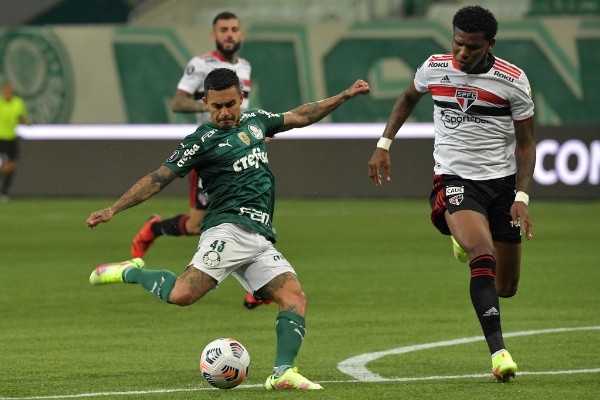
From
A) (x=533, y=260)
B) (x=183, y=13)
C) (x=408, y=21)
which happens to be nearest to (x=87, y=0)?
(x=183, y=13)

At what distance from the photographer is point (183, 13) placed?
3056 cm

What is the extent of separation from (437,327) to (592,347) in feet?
4.91

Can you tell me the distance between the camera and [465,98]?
8539 millimetres

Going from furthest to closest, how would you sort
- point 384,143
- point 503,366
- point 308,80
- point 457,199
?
1. point 308,80
2. point 384,143
3. point 457,199
4. point 503,366

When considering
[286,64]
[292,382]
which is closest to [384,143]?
[292,382]

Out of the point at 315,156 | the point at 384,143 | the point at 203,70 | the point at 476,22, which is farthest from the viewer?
the point at 315,156

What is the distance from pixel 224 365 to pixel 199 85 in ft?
18.2

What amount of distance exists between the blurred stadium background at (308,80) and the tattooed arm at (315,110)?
590 inches

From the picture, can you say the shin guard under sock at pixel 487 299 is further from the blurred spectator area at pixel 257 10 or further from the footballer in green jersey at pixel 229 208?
the blurred spectator area at pixel 257 10

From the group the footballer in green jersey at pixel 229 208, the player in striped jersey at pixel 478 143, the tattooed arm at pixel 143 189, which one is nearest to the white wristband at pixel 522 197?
the player in striped jersey at pixel 478 143

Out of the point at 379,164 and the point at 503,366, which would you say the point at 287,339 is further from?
the point at 379,164

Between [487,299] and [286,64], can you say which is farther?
[286,64]

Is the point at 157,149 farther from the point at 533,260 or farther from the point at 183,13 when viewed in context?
the point at 533,260

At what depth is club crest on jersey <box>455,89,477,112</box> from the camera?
8508mm
